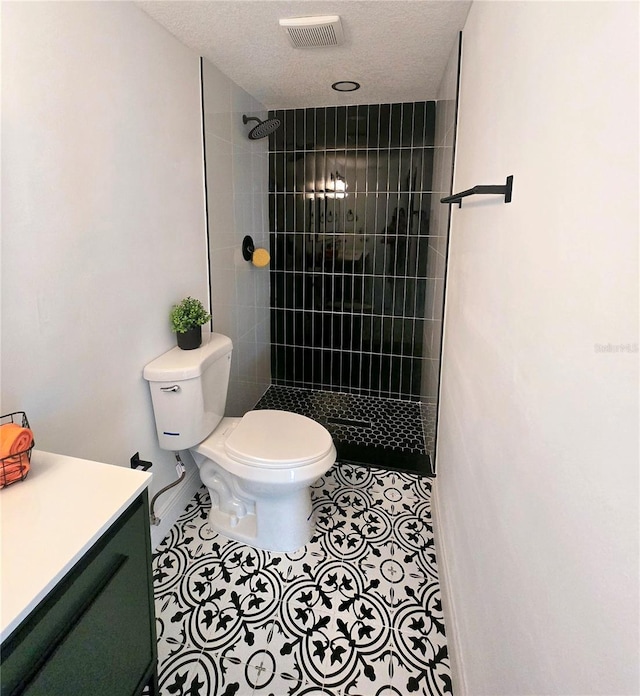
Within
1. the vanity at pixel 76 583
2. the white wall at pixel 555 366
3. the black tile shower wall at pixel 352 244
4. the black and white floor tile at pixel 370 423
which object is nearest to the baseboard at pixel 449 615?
the white wall at pixel 555 366

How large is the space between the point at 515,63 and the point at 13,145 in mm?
1235

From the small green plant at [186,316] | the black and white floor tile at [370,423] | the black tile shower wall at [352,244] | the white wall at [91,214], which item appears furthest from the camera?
the black tile shower wall at [352,244]

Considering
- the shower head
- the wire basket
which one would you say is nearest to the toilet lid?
the wire basket

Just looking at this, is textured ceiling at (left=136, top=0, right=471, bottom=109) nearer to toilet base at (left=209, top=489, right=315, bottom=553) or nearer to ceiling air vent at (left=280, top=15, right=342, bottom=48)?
ceiling air vent at (left=280, top=15, right=342, bottom=48)

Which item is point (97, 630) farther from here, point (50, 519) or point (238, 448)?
point (238, 448)

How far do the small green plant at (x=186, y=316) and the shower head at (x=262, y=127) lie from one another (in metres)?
1.17

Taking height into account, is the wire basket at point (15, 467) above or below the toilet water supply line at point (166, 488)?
above

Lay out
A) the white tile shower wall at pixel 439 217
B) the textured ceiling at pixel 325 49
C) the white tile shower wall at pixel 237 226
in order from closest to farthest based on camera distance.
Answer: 1. the textured ceiling at pixel 325 49
2. the white tile shower wall at pixel 439 217
3. the white tile shower wall at pixel 237 226

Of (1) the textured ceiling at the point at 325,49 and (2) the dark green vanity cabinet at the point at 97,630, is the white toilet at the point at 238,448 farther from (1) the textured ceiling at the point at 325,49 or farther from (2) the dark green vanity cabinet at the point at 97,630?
(1) the textured ceiling at the point at 325,49

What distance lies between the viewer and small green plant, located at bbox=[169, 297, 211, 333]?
1873 mm

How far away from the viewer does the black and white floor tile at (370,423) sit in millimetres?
2586

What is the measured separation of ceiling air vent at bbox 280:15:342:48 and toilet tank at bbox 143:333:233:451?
130 centimetres

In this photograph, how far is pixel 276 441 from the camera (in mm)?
1890

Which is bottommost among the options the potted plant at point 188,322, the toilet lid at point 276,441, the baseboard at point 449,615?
the baseboard at point 449,615
